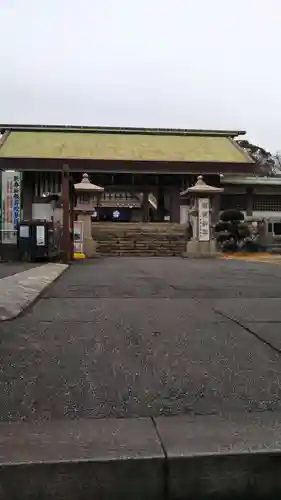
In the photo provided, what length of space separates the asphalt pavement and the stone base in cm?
1486

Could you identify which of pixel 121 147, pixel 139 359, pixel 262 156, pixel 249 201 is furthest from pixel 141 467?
pixel 262 156

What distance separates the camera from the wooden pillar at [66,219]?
15359 millimetres

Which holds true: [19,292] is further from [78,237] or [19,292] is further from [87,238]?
[87,238]

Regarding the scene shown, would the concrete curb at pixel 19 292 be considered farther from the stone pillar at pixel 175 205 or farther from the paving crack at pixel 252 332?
the stone pillar at pixel 175 205

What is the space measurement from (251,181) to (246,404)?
91.9 ft

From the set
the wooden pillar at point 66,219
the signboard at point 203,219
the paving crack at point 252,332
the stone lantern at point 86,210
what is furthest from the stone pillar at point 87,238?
the paving crack at point 252,332

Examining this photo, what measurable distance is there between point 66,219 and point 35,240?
1301mm

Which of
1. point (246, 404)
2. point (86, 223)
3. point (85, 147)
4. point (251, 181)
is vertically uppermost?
point (85, 147)

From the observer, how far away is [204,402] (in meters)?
2.92

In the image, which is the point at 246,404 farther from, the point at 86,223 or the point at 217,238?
the point at 217,238

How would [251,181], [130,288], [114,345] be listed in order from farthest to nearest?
1. [251,181]
2. [130,288]
3. [114,345]

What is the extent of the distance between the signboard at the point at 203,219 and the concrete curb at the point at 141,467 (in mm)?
19662

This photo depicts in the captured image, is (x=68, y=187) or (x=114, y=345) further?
(x=68, y=187)

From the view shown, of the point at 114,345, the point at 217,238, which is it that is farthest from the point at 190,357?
the point at 217,238
